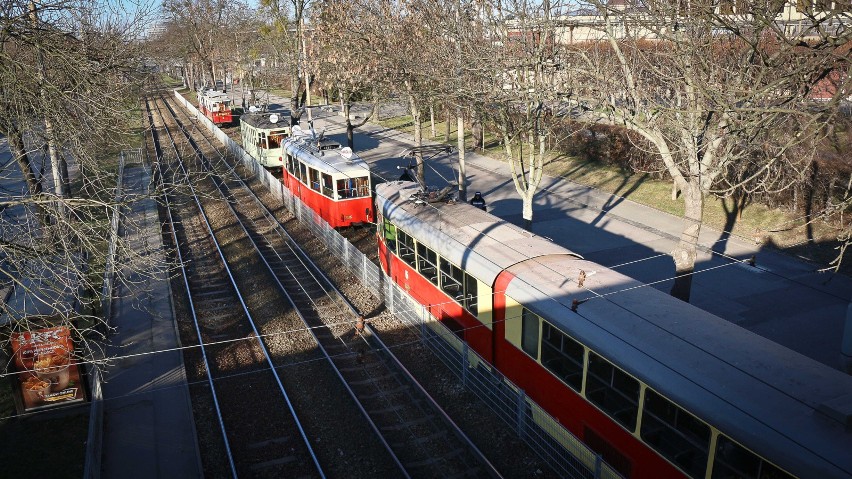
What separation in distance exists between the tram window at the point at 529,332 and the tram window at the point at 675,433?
2187mm

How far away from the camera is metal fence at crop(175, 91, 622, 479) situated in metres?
8.34

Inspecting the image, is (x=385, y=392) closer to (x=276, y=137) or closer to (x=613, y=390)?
A: (x=613, y=390)

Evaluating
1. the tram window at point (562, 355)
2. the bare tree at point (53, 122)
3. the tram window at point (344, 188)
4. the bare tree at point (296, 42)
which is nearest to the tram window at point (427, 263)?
the tram window at point (562, 355)

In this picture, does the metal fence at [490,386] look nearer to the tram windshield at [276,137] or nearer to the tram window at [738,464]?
the tram window at [738,464]

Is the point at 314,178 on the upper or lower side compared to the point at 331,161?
lower

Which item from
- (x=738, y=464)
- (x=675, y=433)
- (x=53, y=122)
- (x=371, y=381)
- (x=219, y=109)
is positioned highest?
(x=53, y=122)

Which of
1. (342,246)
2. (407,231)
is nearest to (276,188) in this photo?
(342,246)

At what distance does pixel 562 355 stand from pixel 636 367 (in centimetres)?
146

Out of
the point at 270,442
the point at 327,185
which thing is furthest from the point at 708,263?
the point at 270,442

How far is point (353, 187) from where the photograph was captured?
19047mm

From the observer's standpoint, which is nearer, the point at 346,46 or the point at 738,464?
the point at 738,464

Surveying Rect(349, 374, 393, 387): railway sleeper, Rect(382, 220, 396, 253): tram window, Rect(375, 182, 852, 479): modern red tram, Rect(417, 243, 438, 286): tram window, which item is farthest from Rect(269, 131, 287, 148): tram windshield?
Rect(349, 374, 393, 387): railway sleeper

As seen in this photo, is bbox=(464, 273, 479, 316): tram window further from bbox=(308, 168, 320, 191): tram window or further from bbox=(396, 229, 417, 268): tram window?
bbox=(308, 168, 320, 191): tram window

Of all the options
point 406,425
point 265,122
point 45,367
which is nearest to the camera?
point 406,425
